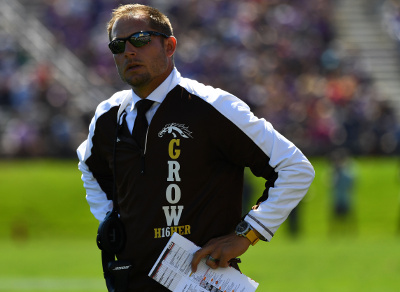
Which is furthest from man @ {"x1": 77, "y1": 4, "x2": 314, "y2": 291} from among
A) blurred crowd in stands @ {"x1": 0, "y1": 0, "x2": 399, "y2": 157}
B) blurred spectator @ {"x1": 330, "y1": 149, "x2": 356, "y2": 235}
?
blurred crowd in stands @ {"x1": 0, "y1": 0, "x2": 399, "y2": 157}

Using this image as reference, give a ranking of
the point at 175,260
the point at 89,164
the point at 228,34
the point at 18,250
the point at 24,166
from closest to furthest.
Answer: the point at 175,260
the point at 89,164
the point at 18,250
the point at 24,166
the point at 228,34

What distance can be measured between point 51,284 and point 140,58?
9789 millimetres

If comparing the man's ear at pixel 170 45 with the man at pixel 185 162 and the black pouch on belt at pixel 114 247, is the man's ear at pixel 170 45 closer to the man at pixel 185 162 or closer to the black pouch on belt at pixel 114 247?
the man at pixel 185 162

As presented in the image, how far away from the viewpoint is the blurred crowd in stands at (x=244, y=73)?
26781 mm

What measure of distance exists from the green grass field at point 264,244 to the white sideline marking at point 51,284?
0.05 feet

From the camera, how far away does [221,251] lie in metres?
5.04

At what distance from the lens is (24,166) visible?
26.7m

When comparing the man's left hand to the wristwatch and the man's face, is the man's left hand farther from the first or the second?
the man's face

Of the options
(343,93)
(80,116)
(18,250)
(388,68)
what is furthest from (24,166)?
(388,68)

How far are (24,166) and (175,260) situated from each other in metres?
22.1

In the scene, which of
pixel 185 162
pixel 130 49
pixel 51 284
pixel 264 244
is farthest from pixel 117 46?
pixel 264 244

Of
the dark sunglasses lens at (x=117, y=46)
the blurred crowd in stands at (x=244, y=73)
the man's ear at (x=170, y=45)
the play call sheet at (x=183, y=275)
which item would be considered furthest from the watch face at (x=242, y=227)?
the blurred crowd in stands at (x=244, y=73)

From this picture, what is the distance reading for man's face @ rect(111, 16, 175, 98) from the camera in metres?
5.14

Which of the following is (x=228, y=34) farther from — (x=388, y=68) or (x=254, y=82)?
(x=388, y=68)
